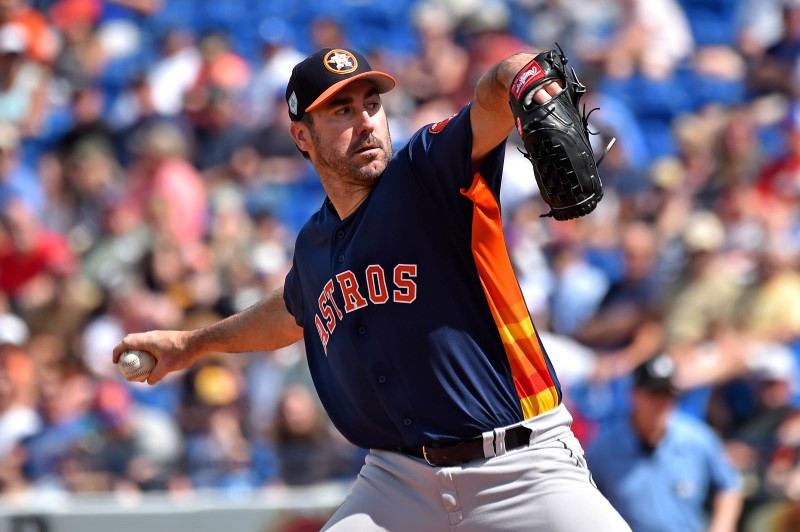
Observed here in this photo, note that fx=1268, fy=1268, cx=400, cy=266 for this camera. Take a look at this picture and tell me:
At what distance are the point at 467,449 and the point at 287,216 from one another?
634 centimetres

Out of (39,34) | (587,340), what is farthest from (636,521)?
(39,34)

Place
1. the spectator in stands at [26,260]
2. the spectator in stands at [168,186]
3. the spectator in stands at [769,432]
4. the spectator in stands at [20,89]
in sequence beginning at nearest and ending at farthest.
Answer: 1. the spectator in stands at [769,432]
2. the spectator in stands at [26,260]
3. the spectator in stands at [168,186]
4. the spectator in stands at [20,89]

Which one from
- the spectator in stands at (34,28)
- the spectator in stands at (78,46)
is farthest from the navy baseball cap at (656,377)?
the spectator in stands at (34,28)

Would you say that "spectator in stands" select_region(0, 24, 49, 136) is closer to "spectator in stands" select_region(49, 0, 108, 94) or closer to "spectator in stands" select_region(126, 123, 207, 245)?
"spectator in stands" select_region(49, 0, 108, 94)

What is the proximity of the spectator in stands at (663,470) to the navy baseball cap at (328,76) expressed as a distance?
8.62 ft

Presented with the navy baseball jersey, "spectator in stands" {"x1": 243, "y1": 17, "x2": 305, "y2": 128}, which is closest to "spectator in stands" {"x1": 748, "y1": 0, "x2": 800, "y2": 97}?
"spectator in stands" {"x1": 243, "y1": 17, "x2": 305, "y2": 128}

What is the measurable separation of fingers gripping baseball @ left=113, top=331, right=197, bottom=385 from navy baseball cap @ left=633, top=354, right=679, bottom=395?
237 centimetres

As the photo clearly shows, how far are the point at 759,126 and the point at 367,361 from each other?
5.74 m

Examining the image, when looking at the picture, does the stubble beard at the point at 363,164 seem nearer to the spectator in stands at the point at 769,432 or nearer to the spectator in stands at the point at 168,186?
the spectator in stands at the point at 769,432

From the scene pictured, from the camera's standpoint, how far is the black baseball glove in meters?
3.04

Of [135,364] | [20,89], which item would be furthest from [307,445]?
[20,89]

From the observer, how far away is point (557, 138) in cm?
303

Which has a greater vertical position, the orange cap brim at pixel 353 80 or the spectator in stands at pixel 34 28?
the spectator in stands at pixel 34 28

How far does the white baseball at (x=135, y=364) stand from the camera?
4.21 meters
